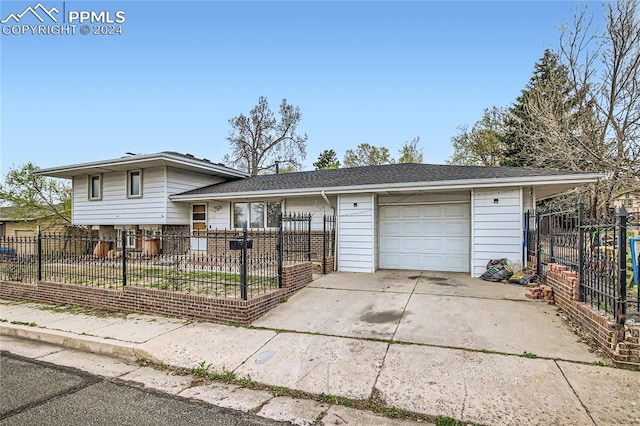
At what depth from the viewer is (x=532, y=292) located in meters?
6.30

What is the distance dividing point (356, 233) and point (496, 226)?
3717 mm

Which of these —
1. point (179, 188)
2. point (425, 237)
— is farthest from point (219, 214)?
point (425, 237)

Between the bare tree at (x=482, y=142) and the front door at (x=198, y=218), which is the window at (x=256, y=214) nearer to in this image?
the front door at (x=198, y=218)

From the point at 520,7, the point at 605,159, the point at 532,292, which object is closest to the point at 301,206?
the point at 532,292

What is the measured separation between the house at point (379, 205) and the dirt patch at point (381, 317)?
380cm

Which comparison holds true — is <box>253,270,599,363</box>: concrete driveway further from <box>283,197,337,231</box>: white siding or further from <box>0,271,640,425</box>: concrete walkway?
<box>283,197,337,231</box>: white siding

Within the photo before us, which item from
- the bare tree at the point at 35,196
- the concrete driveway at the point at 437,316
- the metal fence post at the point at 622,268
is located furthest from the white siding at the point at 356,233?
the bare tree at the point at 35,196

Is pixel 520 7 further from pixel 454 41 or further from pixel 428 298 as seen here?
pixel 428 298

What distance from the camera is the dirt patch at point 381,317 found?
17.8 feet

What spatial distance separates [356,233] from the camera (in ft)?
32.1

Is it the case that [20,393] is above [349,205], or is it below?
below

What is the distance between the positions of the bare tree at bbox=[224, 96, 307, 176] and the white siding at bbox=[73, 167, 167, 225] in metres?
16.2

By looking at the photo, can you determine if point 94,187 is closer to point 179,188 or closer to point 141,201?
point 141,201

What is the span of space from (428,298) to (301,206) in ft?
19.6
